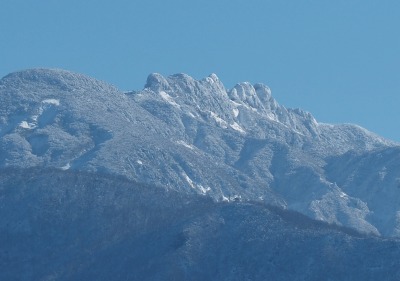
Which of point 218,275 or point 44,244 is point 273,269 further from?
point 44,244

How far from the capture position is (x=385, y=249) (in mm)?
185125

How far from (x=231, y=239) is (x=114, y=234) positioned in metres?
12.7

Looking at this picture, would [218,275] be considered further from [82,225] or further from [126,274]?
[82,225]

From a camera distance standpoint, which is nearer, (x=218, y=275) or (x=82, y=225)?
(x=218, y=275)

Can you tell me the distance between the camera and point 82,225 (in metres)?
200

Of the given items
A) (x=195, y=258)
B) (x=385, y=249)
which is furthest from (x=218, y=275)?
(x=385, y=249)

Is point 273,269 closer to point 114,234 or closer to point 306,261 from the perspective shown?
point 306,261

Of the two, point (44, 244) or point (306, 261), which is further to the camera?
point (44, 244)

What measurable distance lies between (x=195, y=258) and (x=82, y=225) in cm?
1781

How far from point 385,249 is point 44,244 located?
35683mm

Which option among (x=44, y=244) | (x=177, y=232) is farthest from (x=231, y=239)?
(x=44, y=244)

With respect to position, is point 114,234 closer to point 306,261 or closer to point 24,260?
point 24,260

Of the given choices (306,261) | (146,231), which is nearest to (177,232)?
(146,231)

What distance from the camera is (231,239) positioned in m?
192
